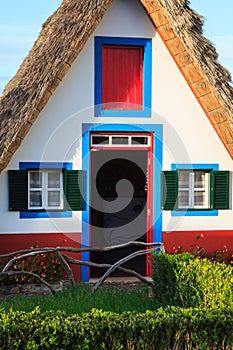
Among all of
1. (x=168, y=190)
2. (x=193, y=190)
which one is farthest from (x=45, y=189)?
(x=193, y=190)

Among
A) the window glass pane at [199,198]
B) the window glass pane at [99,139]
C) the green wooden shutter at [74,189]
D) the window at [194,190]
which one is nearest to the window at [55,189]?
the green wooden shutter at [74,189]

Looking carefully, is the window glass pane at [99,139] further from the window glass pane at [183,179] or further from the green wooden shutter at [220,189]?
the green wooden shutter at [220,189]

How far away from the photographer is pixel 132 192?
645 inches

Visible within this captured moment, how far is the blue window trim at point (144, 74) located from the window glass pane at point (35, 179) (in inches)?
59.2

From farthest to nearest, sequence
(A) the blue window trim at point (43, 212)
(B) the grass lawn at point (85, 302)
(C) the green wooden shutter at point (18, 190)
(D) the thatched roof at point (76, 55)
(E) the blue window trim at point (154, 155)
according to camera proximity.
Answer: (E) the blue window trim at point (154, 155) < (A) the blue window trim at point (43, 212) < (C) the green wooden shutter at point (18, 190) < (D) the thatched roof at point (76, 55) < (B) the grass lawn at point (85, 302)

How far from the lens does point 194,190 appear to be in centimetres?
1325

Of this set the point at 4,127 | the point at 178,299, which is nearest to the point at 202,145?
the point at 4,127

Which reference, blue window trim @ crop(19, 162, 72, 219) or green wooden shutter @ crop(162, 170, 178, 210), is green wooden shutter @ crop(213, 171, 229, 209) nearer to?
green wooden shutter @ crop(162, 170, 178, 210)

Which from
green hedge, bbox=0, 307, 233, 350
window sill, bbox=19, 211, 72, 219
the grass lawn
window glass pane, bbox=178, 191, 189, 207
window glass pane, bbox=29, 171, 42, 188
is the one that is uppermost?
window glass pane, bbox=29, 171, 42, 188

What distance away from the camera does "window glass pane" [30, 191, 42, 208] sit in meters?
12.7

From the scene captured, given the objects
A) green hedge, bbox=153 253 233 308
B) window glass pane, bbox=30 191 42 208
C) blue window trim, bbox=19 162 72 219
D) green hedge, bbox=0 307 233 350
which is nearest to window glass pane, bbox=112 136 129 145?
blue window trim, bbox=19 162 72 219

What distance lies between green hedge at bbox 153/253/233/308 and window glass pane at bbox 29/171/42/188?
3.10m

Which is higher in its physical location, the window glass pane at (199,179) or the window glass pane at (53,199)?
the window glass pane at (199,179)

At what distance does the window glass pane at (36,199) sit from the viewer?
41.5 ft
